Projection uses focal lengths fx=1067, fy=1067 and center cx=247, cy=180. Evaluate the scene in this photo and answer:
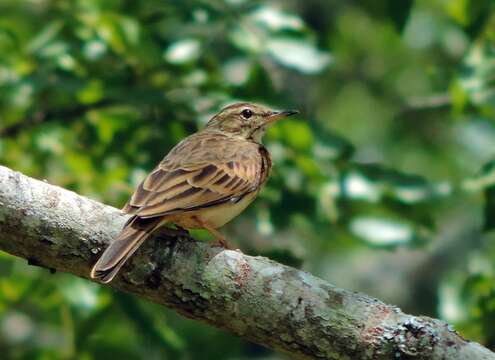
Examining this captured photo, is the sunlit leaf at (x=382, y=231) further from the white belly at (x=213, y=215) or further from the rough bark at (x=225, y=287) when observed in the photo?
the rough bark at (x=225, y=287)

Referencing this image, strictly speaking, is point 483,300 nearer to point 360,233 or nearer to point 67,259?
point 360,233

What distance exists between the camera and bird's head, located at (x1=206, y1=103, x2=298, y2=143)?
349 inches

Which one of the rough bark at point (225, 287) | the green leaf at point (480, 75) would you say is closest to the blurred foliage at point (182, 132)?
Result: the green leaf at point (480, 75)

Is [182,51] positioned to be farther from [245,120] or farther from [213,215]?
[213,215]

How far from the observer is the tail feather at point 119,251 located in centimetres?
555

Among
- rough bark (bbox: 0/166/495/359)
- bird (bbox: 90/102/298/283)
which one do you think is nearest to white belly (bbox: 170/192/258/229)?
bird (bbox: 90/102/298/283)

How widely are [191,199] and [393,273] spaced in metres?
7.20

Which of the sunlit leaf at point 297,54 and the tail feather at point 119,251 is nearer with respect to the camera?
the tail feather at point 119,251

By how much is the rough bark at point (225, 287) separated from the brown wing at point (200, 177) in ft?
1.39

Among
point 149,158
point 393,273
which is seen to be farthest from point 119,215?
point 393,273

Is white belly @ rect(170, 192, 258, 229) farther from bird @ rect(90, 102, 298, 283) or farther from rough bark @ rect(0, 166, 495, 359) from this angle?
rough bark @ rect(0, 166, 495, 359)

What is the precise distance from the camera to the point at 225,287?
18.7 feet

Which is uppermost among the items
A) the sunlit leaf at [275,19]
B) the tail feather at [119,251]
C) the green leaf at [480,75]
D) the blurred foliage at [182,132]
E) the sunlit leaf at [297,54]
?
the green leaf at [480,75]

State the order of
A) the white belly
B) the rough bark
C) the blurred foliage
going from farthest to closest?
1. the blurred foliage
2. the white belly
3. the rough bark
